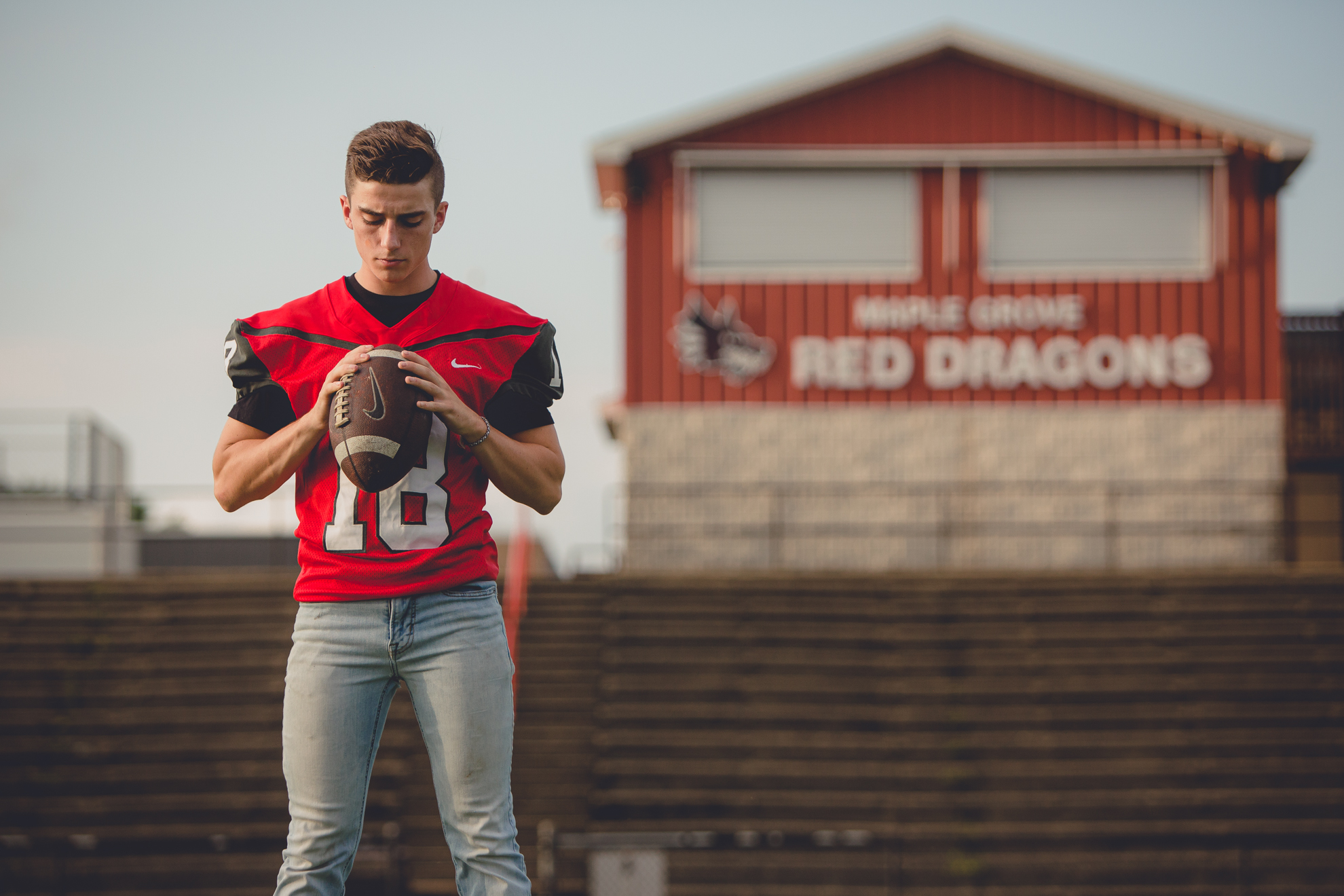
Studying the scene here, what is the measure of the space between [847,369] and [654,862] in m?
9.42

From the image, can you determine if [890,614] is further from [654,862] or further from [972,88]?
[972,88]

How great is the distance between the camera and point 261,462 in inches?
111

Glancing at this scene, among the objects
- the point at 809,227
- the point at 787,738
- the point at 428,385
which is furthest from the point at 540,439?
the point at 809,227

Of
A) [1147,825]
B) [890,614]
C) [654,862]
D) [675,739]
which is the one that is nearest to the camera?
[654,862]

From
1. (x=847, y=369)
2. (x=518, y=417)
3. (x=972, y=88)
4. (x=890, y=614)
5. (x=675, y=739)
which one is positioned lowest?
(x=675, y=739)

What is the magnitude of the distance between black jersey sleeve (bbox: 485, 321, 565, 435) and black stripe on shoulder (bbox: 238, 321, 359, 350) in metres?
0.36

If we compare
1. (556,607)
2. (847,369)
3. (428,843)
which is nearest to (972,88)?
(847,369)

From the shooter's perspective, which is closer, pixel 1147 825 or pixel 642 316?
pixel 1147 825

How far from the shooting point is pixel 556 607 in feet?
44.5

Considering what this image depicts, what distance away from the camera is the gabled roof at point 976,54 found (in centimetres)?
1647

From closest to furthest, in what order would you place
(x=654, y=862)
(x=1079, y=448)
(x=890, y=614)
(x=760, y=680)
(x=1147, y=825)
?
(x=654, y=862) → (x=1147, y=825) → (x=760, y=680) → (x=890, y=614) → (x=1079, y=448)

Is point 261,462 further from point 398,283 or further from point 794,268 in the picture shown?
point 794,268

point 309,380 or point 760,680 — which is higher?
point 309,380

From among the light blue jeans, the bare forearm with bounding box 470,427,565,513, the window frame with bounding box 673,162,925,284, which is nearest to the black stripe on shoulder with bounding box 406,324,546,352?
the bare forearm with bounding box 470,427,565,513
